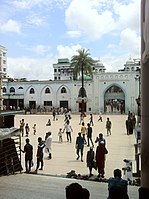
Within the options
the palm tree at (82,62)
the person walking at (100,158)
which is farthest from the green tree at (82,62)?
the person walking at (100,158)

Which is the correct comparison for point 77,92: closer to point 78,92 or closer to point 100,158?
point 78,92

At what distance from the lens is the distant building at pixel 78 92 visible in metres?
49.2

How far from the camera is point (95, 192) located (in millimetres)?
7426

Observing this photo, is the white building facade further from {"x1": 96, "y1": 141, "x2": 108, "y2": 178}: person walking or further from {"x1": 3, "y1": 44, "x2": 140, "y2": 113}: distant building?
{"x1": 96, "y1": 141, "x2": 108, "y2": 178}: person walking

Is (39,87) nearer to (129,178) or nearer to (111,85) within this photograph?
(111,85)

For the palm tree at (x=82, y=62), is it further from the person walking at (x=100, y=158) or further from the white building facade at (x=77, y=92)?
the person walking at (x=100, y=158)

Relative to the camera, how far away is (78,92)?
51.9 metres

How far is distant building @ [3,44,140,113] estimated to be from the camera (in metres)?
49.2

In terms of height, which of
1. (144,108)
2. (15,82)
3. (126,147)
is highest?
(15,82)

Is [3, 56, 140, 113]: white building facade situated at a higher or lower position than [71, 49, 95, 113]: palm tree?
lower

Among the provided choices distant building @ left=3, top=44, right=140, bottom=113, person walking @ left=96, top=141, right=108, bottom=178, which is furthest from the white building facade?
person walking @ left=96, top=141, right=108, bottom=178

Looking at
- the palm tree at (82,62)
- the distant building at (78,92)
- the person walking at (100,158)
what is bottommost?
the person walking at (100,158)

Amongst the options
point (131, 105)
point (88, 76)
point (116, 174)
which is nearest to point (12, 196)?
point (116, 174)

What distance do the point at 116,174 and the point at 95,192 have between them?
233 centimetres
